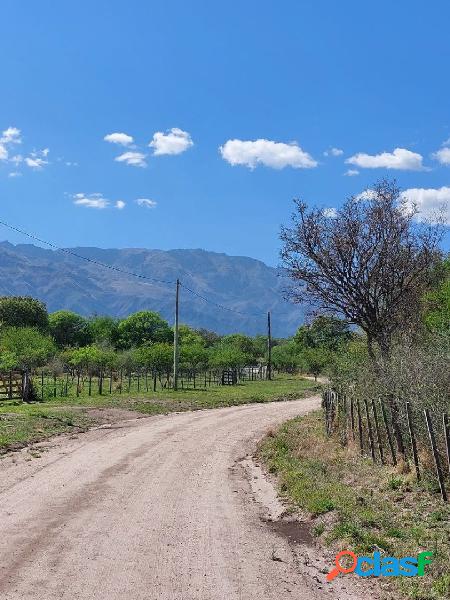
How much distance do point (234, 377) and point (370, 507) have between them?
53.7 m

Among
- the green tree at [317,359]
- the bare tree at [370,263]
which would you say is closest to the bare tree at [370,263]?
the bare tree at [370,263]

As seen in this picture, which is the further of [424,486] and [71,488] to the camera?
[71,488]

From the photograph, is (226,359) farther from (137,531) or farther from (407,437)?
(137,531)

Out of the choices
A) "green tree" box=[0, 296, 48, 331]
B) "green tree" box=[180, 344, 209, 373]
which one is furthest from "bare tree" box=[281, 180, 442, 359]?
"green tree" box=[0, 296, 48, 331]

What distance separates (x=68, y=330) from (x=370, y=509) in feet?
359

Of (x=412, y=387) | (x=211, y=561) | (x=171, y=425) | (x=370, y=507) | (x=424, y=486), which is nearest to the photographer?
(x=211, y=561)

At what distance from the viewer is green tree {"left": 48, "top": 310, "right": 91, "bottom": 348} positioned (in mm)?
110756

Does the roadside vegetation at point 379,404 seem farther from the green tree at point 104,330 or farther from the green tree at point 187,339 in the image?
the green tree at point 104,330

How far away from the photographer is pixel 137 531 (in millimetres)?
8969

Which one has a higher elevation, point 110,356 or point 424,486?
point 110,356

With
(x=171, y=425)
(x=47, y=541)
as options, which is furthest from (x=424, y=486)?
(x=171, y=425)

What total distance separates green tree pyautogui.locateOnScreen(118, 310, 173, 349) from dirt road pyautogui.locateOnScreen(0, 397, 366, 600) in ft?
300

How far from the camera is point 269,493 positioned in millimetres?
12477

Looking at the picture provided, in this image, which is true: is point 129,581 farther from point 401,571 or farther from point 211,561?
point 401,571
